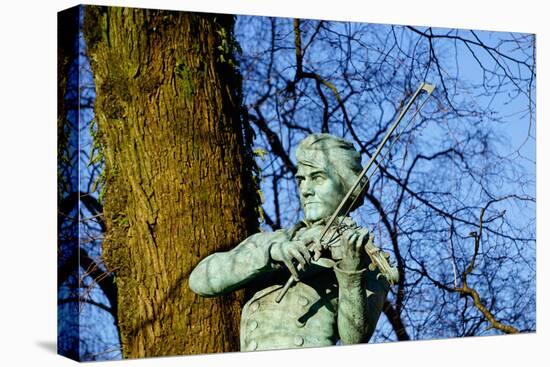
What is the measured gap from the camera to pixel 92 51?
917 cm

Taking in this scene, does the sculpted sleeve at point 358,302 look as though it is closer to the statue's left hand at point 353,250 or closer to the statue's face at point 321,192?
the statue's left hand at point 353,250

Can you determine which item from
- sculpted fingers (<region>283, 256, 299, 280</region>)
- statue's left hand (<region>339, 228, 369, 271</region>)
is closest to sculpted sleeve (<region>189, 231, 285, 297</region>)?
sculpted fingers (<region>283, 256, 299, 280</region>)

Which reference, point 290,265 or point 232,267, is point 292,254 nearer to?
point 290,265

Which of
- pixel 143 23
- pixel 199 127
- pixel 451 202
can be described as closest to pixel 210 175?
pixel 199 127

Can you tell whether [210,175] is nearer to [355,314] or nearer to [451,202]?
[355,314]

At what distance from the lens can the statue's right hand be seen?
880cm

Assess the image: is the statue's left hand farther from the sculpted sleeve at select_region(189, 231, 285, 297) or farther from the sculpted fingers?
the sculpted sleeve at select_region(189, 231, 285, 297)

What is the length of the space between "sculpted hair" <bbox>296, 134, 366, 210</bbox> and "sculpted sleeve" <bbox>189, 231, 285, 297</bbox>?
1.71ft

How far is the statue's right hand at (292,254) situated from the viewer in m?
8.80

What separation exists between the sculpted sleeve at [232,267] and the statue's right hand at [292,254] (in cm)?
8

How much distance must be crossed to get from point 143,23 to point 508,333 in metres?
3.83

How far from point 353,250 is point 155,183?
1317 millimetres

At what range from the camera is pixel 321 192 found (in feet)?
30.6

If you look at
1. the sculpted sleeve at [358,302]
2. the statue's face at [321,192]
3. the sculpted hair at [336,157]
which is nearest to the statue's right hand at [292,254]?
the sculpted sleeve at [358,302]
